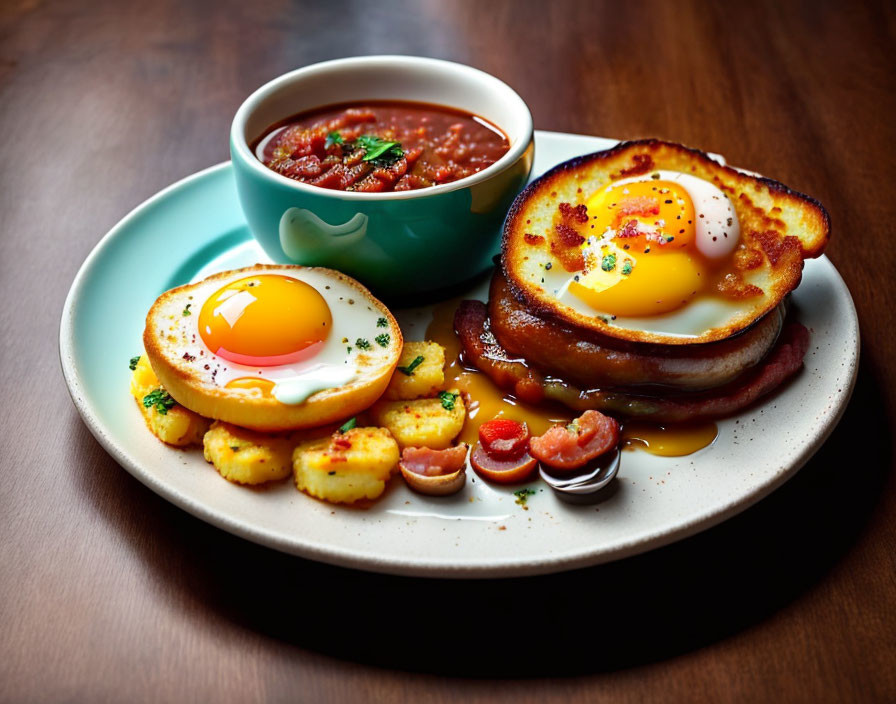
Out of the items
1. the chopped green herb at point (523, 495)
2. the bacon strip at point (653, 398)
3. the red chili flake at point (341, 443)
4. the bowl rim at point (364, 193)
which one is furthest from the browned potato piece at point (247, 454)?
the bowl rim at point (364, 193)

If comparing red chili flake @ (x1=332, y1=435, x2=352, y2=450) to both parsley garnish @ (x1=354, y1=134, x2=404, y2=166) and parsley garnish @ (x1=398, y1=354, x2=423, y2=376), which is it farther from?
parsley garnish @ (x1=354, y1=134, x2=404, y2=166)

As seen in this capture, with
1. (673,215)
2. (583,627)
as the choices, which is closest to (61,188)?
(673,215)

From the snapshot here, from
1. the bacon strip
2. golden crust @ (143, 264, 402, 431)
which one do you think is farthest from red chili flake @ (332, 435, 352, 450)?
the bacon strip

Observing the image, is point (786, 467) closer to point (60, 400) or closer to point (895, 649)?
point (895, 649)

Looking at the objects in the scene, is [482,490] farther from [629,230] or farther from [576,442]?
[629,230]

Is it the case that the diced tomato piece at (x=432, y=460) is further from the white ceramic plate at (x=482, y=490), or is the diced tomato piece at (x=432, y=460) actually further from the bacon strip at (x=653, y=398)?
the bacon strip at (x=653, y=398)

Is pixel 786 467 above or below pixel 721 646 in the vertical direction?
above
